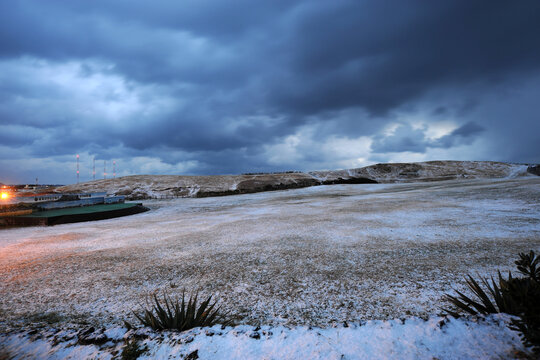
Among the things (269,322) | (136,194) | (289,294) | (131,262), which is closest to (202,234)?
(131,262)

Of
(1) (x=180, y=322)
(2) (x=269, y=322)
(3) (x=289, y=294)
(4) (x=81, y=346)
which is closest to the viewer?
(4) (x=81, y=346)

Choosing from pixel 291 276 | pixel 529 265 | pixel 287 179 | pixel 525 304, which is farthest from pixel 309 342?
pixel 287 179

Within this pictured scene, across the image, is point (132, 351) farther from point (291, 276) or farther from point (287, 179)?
point (287, 179)

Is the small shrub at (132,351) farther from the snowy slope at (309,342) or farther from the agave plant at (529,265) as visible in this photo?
the agave plant at (529,265)

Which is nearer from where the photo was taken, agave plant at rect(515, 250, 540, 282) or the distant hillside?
agave plant at rect(515, 250, 540, 282)

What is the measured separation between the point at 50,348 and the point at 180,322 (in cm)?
154

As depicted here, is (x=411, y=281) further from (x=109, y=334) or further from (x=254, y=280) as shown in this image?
(x=109, y=334)

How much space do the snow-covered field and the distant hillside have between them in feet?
109

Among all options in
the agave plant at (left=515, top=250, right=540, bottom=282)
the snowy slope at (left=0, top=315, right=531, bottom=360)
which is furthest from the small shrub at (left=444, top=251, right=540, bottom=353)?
the snowy slope at (left=0, top=315, right=531, bottom=360)

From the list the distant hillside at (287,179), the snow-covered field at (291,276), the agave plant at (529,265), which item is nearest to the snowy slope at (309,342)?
the snow-covered field at (291,276)

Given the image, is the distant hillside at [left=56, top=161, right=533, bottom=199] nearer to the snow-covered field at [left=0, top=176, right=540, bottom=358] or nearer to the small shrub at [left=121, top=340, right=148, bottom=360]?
the snow-covered field at [left=0, top=176, right=540, bottom=358]

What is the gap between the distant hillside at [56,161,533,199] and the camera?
44656mm

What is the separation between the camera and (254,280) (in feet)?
19.5

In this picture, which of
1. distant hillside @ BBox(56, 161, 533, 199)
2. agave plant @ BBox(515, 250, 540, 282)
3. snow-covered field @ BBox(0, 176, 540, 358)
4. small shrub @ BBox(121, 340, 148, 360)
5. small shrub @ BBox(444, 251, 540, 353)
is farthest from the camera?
distant hillside @ BBox(56, 161, 533, 199)
